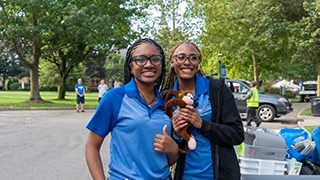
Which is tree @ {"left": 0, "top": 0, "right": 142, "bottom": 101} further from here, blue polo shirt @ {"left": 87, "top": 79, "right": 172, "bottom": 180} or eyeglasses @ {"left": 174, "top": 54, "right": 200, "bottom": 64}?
blue polo shirt @ {"left": 87, "top": 79, "right": 172, "bottom": 180}

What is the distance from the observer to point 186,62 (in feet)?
8.36

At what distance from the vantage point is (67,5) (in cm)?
2519

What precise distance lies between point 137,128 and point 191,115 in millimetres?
316

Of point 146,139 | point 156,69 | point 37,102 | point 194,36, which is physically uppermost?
point 194,36

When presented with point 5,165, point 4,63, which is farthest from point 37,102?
point 4,63

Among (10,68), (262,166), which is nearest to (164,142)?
(262,166)

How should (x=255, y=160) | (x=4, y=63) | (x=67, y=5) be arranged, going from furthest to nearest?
1. (x=4, y=63)
2. (x=67, y=5)
3. (x=255, y=160)

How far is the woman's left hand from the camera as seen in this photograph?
7.48ft

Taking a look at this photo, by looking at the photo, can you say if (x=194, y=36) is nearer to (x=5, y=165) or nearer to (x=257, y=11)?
(x=257, y=11)

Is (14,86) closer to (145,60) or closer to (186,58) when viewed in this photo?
(186,58)

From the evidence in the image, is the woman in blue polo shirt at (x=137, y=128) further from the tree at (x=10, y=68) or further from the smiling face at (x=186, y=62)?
the tree at (x=10, y=68)

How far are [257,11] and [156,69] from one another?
21.4 m

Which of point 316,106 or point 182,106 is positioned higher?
point 182,106

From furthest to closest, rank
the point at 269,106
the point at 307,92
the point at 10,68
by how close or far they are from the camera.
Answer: the point at 10,68, the point at 307,92, the point at 269,106
